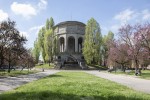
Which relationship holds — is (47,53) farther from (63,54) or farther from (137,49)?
(137,49)

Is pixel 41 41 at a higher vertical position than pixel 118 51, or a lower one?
higher

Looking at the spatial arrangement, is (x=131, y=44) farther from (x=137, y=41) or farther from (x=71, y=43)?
(x=71, y=43)

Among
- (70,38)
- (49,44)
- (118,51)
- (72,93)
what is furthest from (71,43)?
(72,93)

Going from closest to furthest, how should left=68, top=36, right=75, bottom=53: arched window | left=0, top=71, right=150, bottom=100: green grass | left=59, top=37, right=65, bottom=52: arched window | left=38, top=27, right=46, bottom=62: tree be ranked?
1. left=0, top=71, right=150, bottom=100: green grass
2. left=38, top=27, right=46, bottom=62: tree
3. left=68, top=36, right=75, bottom=53: arched window
4. left=59, top=37, right=65, bottom=52: arched window

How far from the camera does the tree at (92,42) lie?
8656 cm

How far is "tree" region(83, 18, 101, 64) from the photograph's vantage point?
86.6 meters

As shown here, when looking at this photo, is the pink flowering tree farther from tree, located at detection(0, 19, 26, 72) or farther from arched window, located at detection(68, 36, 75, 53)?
arched window, located at detection(68, 36, 75, 53)

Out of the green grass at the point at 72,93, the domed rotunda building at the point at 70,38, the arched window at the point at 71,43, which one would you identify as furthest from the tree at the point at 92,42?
the green grass at the point at 72,93

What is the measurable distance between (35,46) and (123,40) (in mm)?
53587

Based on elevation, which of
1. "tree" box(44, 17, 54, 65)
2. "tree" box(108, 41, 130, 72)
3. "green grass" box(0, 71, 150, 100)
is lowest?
"green grass" box(0, 71, 150, 100)

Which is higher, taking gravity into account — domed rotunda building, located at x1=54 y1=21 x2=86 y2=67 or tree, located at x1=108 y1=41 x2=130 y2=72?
Result: domed rotunda building, located at x1=54 y1=21 x2=86 y2=67

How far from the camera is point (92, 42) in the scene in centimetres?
8806

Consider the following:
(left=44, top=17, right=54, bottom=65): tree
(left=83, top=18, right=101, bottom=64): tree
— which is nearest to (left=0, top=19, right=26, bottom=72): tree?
(left=83, top=18, right=101, bottom=64): tree

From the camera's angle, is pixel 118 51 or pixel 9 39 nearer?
pixel 9 39
